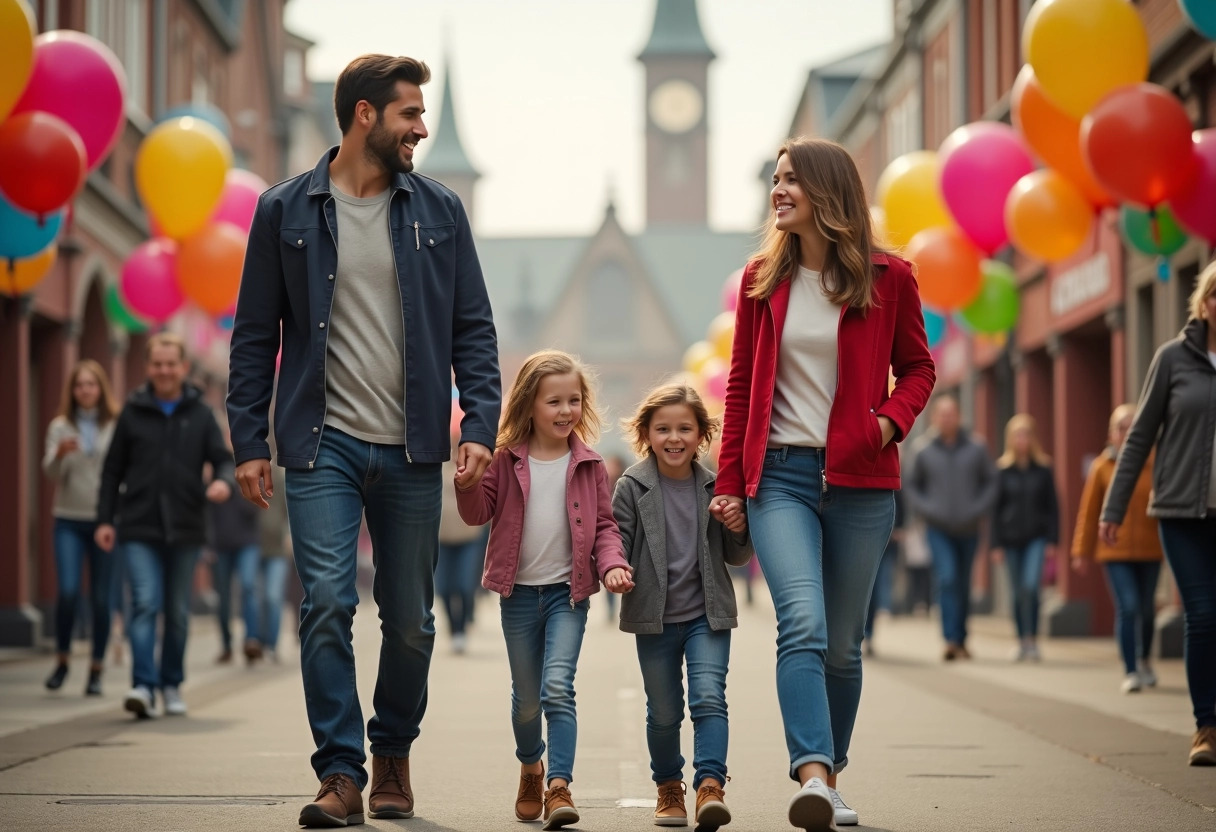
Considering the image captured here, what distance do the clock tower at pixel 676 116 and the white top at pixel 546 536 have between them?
3896 inches

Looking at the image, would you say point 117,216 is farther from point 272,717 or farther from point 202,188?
point 272,717

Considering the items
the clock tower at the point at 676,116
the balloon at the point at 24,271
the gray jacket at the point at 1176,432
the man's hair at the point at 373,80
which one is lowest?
the gray jacket at the point at 1176,432

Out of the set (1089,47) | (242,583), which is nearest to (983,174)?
(1089,47)

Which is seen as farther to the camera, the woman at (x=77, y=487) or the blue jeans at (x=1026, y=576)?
the blue jeans at (x=1026, y=576)

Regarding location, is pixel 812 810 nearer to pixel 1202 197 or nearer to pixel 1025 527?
pixel 1202 197

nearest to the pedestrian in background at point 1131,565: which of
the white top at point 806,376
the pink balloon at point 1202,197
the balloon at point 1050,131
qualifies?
the pink balloon at point 1202,197

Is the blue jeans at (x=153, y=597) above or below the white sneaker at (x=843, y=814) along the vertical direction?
above

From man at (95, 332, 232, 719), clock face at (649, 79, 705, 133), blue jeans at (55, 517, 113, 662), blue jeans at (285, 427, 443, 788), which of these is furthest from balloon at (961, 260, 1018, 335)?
clock face at (649, 79, 705, 133)

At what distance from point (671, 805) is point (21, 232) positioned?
734cm

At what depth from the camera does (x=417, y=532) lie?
6.30 m

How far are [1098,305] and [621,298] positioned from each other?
72.9m

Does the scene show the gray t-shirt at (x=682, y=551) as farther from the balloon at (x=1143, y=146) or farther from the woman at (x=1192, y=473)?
the balloon at (x=1143, y=146)

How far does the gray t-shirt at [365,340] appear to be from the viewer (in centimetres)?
622

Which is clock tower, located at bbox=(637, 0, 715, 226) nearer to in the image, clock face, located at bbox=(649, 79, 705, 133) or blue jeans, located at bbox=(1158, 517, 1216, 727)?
clock face, located at bbox=(649, 79, 705, 133)
